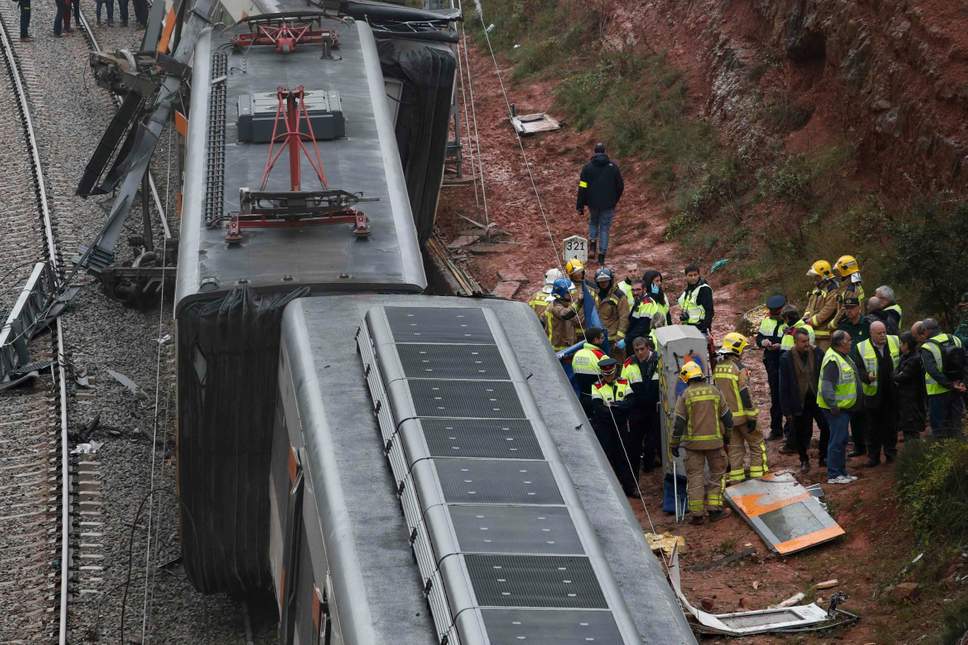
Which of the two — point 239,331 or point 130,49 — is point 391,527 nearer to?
point 239,331

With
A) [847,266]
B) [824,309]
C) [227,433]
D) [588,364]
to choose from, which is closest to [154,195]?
[588,364]

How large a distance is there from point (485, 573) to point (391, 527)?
98 centimetres

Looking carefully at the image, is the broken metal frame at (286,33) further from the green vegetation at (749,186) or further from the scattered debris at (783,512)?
the scattered debris at (783,512)

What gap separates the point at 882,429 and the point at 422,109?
8.29 m

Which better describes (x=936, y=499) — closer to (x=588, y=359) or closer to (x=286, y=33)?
(x=588, y=359)

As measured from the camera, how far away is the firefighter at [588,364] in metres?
14.4

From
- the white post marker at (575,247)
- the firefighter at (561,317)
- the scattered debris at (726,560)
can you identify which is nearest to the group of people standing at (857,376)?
the scattered debris at (726,560)

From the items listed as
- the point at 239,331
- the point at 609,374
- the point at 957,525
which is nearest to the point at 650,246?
the point at 609,374

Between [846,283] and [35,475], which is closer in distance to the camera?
[846,283]

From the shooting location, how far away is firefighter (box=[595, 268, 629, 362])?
1595cm

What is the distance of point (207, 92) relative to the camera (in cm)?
1507

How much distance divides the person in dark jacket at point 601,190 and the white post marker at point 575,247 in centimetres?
47

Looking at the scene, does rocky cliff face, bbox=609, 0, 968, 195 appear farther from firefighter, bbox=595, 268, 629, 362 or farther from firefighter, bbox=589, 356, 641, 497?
firefighter, bbox=589, 356, 641, 497

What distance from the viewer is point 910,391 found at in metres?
13.8
